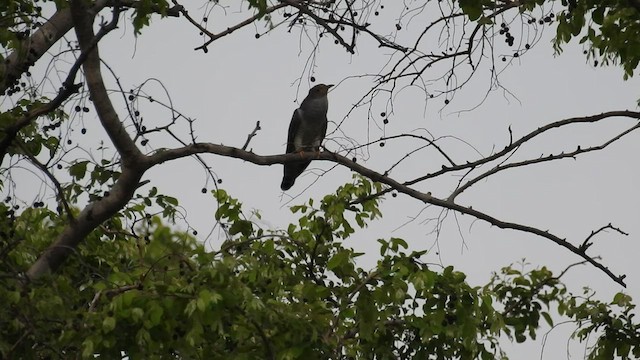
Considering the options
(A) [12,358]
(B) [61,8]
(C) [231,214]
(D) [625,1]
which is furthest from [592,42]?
(A) [12,358]

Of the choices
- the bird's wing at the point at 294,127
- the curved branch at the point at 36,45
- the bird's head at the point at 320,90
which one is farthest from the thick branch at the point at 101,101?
the bird's head at the point at 320,90

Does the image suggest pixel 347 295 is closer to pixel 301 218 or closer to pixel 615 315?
pixel 301 218

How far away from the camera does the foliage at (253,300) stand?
5.00 m

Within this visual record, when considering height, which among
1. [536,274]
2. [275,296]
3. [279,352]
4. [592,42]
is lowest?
[279,352]

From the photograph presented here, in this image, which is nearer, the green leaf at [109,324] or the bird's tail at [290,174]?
the green leaf at [109,324]

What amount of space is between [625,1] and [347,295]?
88.2 inches

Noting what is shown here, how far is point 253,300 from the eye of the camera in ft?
16.5

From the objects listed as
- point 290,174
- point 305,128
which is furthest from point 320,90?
point 290,174

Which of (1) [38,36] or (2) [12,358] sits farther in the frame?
(1) [38,36]

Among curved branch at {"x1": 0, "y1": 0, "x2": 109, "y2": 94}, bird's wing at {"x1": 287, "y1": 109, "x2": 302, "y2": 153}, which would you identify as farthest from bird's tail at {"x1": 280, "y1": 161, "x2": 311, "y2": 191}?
curved branch at {"x1": 0, "y1": 0, "x2": 109, "y2": 94}

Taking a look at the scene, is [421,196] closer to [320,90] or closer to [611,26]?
[611,26]

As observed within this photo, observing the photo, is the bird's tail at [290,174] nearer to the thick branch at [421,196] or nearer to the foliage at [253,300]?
the foliage at [253,300]

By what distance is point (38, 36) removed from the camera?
236 inches

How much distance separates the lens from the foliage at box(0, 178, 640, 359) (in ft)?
16.4
